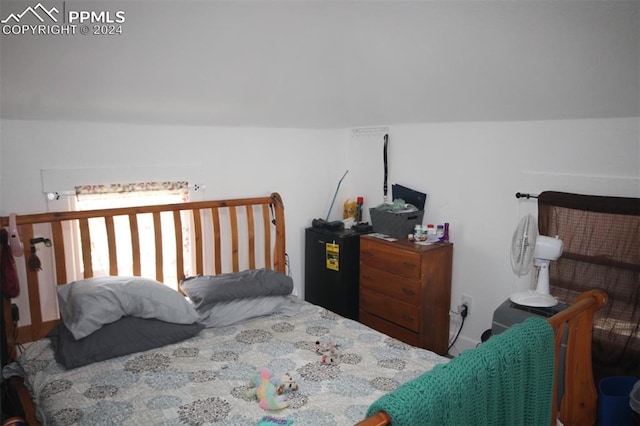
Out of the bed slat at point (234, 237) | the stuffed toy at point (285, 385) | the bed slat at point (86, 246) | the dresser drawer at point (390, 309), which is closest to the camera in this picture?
the stuffed toy at point (285, 385)

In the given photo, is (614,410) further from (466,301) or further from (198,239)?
(198,239)

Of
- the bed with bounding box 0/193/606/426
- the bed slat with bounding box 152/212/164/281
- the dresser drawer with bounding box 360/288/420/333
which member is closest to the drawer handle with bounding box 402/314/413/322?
the dresser drawer with bounding box 360/288/420/333

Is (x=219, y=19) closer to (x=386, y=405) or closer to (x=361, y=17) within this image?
(x=361, y=17)

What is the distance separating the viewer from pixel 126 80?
85.4 inches

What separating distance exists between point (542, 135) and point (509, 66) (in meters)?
0.54

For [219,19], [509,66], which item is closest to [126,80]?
[219,19]

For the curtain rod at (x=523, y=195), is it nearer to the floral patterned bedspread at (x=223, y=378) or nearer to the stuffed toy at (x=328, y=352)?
the floral patterned bedspread at (x=223, y=378)

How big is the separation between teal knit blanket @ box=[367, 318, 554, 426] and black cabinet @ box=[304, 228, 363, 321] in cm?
183

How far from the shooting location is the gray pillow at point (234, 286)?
238cm

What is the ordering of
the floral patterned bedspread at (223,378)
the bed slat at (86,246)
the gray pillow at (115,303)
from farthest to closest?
the bed slat at (86,246) → the gray pillow at (115,303) → the floral patterned bedspread at (223,378)

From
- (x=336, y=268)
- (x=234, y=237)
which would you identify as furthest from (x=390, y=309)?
(x=234, y=237)

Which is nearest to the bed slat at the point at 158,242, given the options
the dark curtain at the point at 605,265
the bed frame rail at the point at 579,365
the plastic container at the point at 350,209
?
the plastic container at the point at 350,209

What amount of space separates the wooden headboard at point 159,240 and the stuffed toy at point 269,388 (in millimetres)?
1145

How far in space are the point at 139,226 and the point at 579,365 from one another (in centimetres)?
244
